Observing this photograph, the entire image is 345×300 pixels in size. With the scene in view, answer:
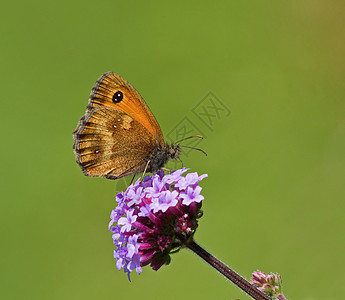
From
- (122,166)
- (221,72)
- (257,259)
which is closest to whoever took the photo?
(122,166)

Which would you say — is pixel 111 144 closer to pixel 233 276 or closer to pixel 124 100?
pixel 124 100

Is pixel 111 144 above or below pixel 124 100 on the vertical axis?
below

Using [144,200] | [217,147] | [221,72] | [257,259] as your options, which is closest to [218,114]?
[217,147]

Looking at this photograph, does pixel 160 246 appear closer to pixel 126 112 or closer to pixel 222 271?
pixel 222 271

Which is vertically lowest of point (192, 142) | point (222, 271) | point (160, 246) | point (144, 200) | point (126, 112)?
point (222, 271)

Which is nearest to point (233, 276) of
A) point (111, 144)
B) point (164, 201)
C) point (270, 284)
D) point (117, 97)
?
point (270, 284)

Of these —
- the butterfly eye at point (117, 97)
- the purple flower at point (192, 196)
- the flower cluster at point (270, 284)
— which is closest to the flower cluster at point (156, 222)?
the purple flower at point (192, 196)

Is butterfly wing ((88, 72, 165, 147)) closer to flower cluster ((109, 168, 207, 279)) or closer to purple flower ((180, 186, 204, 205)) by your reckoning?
flower cluster ((109, 168, 207, 279))
